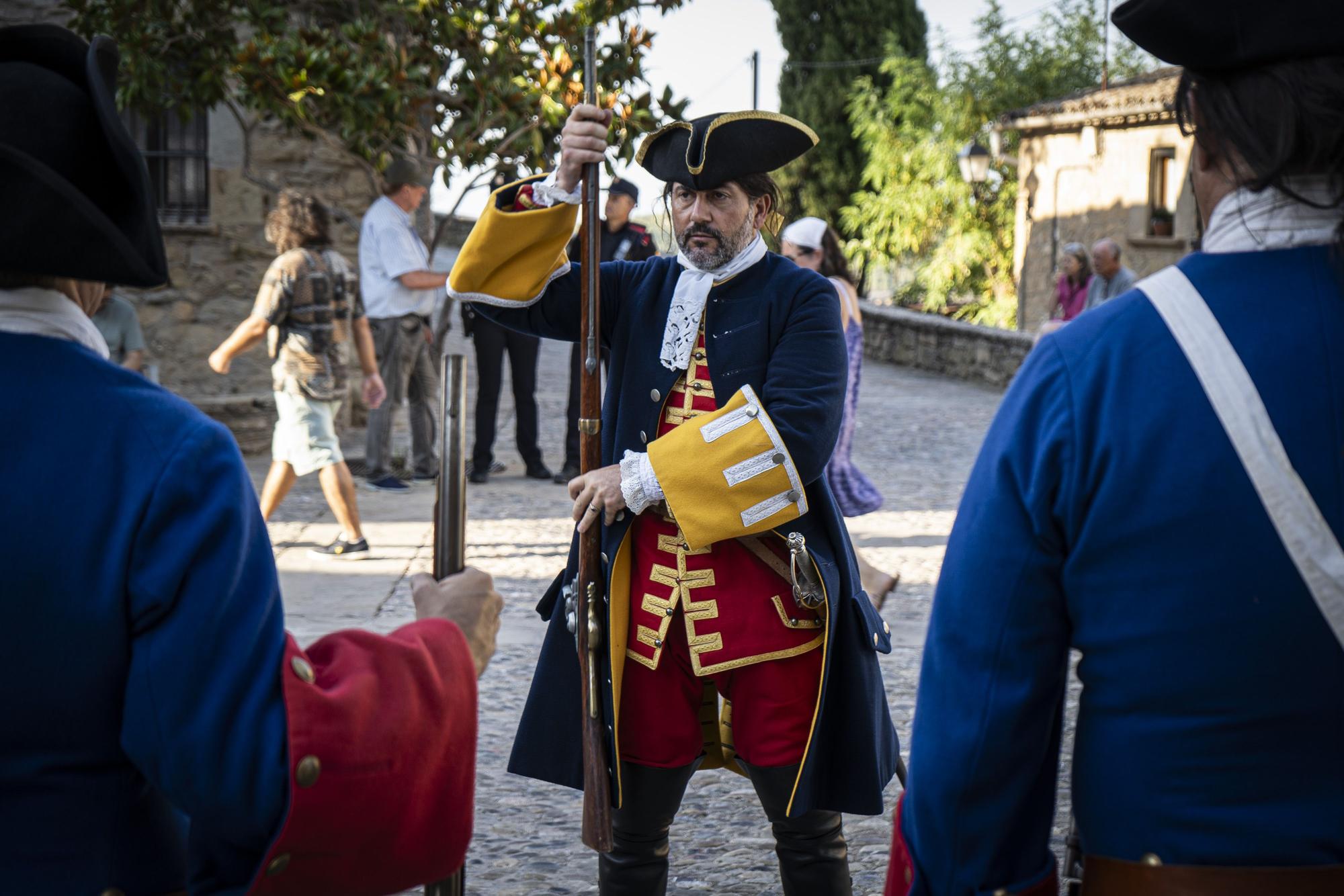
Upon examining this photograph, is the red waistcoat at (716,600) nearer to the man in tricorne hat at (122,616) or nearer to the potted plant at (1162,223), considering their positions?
the man in tricorne hat at (122,616)

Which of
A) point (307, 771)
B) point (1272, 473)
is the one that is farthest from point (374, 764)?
point (1272, 473)

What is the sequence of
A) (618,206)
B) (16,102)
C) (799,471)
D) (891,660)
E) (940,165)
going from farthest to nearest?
1. (940,165)
2. (618,206)
3. (891,660)
4. (799,471)
5. (16,102)

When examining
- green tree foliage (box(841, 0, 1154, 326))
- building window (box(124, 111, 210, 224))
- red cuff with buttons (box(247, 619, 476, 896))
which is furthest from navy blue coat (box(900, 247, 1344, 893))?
green tree foliage (box(841, 0, 1154, 326))

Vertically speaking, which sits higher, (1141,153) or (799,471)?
(1141,153)

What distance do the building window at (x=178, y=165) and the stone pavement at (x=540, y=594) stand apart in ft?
7.07

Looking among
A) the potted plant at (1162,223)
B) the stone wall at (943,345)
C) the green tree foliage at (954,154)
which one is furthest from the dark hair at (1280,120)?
the green tree foliage at (954,154)

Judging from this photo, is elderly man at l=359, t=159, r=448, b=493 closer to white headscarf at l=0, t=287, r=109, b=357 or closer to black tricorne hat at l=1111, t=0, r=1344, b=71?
white headscarf at l=0, t=287, r=109, b=357

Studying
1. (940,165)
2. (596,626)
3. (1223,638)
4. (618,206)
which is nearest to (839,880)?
(596,626)

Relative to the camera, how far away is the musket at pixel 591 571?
8.44 ft

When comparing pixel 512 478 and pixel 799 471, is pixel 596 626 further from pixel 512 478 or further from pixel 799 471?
pixel 512 478

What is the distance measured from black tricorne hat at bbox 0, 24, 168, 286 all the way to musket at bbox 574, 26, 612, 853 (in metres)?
1.24

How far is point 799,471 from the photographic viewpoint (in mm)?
2562

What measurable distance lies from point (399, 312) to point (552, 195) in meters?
5.76

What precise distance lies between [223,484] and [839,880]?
171 centimetres
